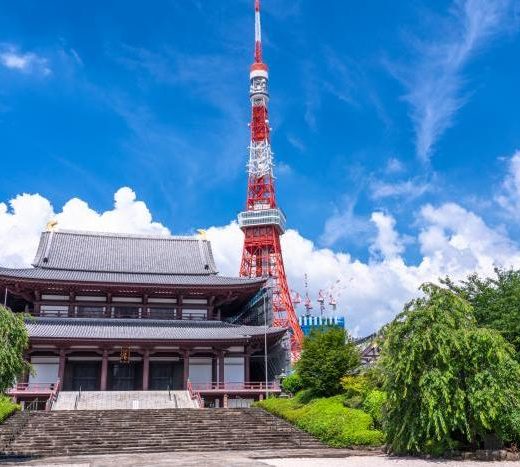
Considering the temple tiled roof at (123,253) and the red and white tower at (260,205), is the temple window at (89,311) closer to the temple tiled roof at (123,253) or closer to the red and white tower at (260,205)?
the temple tiled roof at (123,253)

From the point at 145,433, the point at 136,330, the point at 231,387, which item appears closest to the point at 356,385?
the point at 145,433

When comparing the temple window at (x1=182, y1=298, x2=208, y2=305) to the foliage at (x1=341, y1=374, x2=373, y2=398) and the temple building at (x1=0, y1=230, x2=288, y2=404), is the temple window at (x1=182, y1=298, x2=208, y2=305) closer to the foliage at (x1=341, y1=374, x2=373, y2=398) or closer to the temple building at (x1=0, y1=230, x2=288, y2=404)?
the temple building at (x1=0, y1=230, x2=288, y2=404)

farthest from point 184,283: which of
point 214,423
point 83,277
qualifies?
point 214,423

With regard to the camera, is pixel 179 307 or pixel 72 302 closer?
pixel 72 302

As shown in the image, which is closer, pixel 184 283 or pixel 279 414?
pixel 279 414

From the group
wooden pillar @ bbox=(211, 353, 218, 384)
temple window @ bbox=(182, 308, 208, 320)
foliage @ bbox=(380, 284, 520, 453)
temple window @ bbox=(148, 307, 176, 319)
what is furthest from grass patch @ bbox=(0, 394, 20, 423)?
foliage @ bbox=(380, 284, 520, 453)

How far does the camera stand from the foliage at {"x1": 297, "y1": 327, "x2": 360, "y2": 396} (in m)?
31.2

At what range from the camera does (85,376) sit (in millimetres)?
41188

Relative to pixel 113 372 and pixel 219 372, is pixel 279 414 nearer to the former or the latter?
pixel 219 372

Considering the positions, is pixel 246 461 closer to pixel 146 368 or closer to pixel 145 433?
pixel 145 433

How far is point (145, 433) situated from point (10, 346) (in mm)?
9767

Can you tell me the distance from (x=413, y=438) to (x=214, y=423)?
12.7m

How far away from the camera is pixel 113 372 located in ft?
138

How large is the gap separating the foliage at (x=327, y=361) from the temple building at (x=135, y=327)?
8303 mm
